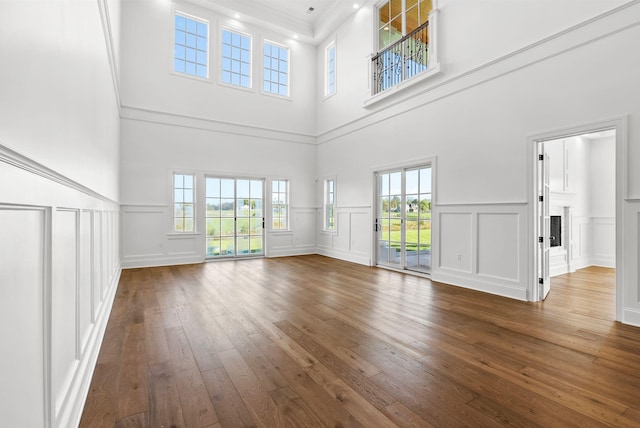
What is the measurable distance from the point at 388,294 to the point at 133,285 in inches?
150

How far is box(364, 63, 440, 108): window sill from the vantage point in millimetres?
4965

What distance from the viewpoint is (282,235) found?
7.93m

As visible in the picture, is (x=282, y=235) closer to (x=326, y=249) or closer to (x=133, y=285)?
(x=326, y=249)

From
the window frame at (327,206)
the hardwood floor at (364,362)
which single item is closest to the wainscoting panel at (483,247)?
the hardwood floor at (364,362)

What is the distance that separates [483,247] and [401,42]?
4.03m

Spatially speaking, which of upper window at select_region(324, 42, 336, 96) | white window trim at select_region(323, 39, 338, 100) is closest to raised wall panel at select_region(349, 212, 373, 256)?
white window trim at select_region(323, 39, 338, 100)

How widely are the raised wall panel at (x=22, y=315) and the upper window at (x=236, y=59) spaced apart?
7.23 m

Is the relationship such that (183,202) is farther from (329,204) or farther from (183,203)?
(329,204)

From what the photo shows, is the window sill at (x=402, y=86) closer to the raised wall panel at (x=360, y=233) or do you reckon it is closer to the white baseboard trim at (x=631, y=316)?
the raised wall panel at (x=360, y=233)

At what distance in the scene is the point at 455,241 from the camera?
15.7ft

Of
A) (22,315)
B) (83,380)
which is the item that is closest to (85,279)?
(83,380)

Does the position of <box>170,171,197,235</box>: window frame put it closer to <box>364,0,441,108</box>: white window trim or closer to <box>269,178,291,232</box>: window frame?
<box>269,178,291,232</box>: window frame

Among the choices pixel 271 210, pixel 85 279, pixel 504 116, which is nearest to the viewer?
pixel 85 279

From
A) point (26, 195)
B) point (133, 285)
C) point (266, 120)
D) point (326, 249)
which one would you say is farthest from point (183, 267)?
point (26, 195)
